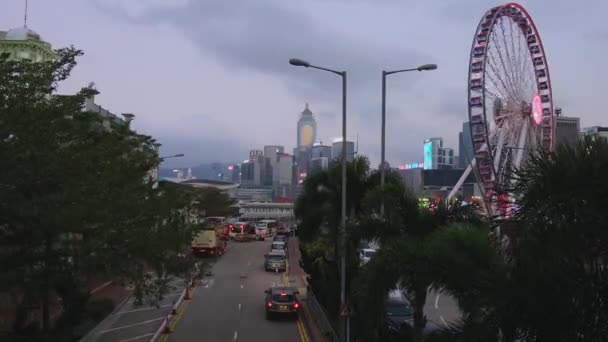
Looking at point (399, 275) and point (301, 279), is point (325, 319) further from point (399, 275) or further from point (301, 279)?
point (301, 279)

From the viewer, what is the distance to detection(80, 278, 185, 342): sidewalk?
22.5 m

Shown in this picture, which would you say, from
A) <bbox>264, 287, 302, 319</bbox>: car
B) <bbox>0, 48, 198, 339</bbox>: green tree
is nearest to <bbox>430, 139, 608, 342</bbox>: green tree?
<bbox>0, 48, 198, 339</bbox>: green tree

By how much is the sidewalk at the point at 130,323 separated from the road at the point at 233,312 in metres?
0.91

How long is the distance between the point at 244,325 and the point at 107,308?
5.95 m

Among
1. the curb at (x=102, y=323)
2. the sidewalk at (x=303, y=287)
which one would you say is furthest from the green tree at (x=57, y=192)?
the sidewalk at (x=303, y=287)

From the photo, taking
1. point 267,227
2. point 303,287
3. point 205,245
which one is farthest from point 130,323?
point 267,227

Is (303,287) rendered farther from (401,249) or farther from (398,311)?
(401,249)

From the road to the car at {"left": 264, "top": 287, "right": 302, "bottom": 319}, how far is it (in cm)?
36

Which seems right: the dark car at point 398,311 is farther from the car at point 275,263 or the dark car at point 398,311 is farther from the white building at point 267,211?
the white building at point 267,211

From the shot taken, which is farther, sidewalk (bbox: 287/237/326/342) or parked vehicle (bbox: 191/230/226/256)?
parked vehicle (bbox: 191/230/226/256)

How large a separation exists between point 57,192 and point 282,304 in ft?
45.3

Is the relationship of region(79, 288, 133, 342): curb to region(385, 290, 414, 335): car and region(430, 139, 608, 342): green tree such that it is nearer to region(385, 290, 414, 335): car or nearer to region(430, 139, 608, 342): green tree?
region(385, 290, 414, 335): car

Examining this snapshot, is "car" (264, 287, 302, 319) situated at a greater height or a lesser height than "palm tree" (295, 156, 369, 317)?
lesser

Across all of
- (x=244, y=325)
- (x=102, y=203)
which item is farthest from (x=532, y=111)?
(x=102, y=203)
